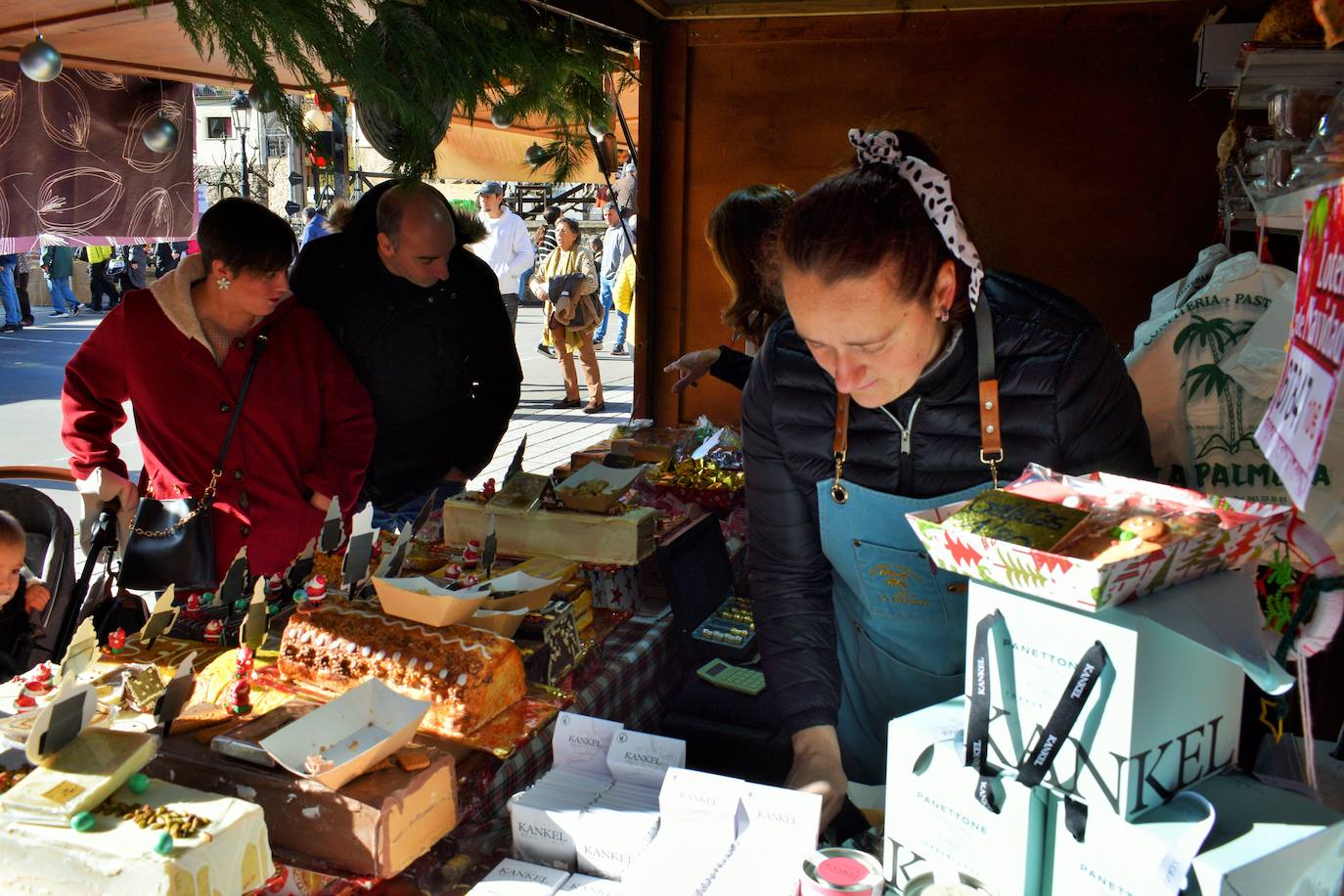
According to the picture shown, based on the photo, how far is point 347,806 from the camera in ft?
4.42

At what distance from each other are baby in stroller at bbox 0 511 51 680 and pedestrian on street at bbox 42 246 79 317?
1634 centimetres

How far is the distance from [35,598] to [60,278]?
55.6 feet

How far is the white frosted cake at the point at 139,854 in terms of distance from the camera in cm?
115

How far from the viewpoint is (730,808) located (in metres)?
1.36

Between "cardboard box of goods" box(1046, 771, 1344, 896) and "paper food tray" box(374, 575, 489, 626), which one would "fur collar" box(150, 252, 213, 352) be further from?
"cardboard box of goods" box(1046, 771, 1344, 896)

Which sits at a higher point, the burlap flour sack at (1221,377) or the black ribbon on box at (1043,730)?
the burlap flour sack at (1221,377)

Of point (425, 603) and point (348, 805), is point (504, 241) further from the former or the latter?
point (348, 805)

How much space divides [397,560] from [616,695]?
1.67ft

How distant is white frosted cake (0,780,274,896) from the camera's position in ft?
3.77

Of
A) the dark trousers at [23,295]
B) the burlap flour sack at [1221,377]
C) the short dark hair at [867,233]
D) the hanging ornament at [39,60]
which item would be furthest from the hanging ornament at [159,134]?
the dark trousers at [23,295]

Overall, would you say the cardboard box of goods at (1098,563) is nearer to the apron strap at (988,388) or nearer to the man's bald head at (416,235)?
the apron strap at (988,388)

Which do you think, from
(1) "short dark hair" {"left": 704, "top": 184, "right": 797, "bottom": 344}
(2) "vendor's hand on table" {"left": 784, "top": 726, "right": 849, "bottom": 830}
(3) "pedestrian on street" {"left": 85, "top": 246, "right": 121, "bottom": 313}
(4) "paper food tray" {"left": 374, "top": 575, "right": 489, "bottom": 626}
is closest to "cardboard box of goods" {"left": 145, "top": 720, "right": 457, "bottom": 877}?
(4) "paper food tray" {"left": 374, "top": 575, "right": 489, "bottom": 626}

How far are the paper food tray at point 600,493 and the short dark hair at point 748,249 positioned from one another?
2.31ft

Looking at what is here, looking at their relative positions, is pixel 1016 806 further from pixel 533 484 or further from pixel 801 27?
pixel 801 27
